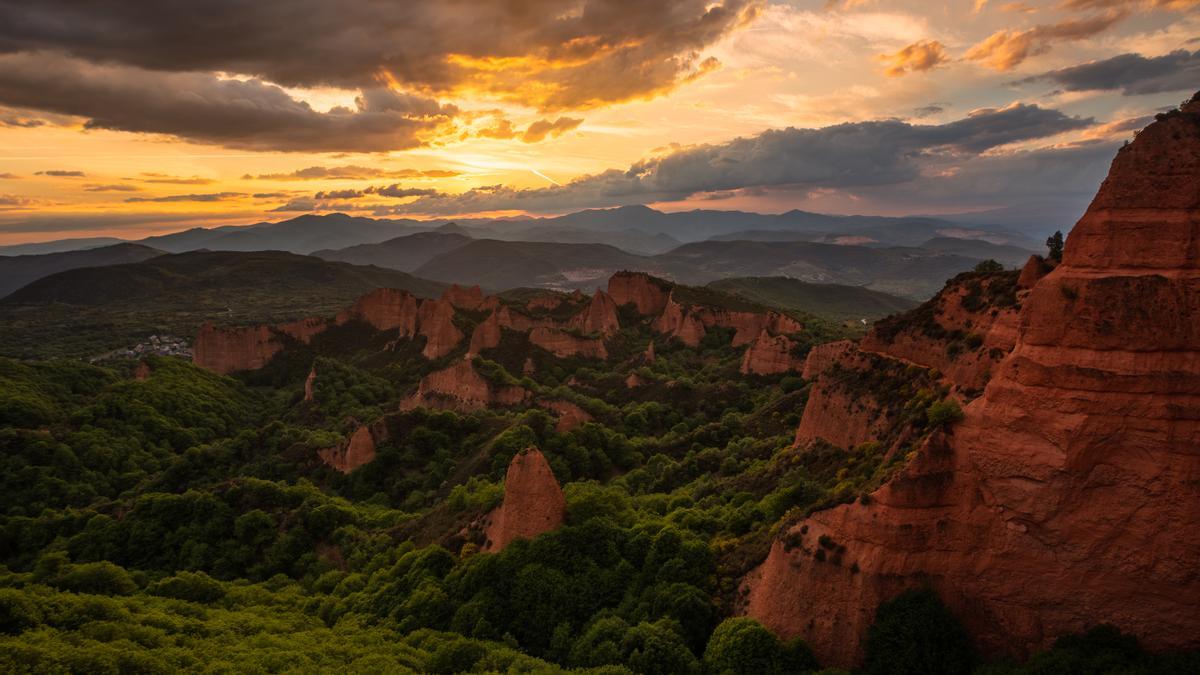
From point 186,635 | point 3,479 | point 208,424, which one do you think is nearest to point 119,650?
point 186,635

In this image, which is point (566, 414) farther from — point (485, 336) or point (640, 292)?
point (640, 292)

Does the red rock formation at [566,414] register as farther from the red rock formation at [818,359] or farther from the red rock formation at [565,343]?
the red rock formation at [565,343]

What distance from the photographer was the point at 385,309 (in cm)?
12162

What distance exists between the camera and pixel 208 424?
76125mm

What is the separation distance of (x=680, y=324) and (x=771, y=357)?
34.4 metres

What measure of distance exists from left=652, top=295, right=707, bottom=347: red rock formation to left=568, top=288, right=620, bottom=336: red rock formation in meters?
8.46

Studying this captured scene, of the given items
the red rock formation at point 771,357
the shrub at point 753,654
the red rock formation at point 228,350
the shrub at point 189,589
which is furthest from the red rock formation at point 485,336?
the shrub at point 753,654

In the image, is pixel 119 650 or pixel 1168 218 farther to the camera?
pixel 119 650

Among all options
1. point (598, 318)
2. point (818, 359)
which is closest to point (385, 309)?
point (598, 318)

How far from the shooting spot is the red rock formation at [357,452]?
55000mm

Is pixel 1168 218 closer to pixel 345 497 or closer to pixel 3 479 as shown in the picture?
pixel 345 497

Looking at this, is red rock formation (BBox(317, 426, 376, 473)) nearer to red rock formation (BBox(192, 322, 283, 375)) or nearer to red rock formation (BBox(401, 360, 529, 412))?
red rock formation (BBox(401, 360, 529, 412))

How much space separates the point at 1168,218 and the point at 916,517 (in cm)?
1220

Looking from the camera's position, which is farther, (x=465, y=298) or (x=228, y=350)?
(x=465, y=298)
